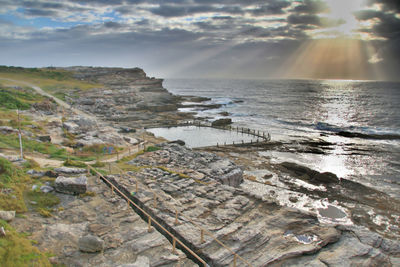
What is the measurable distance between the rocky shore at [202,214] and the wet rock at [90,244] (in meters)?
0.04

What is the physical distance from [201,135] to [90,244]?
4304cm

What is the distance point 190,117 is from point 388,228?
5552 cm

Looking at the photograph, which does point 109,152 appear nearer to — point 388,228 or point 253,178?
point 253,178

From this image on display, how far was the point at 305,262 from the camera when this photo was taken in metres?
13.0

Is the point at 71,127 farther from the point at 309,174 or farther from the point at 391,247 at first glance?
the point at 391,247

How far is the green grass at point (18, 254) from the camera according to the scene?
28.0 ft

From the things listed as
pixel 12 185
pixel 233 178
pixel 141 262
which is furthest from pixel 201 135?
pixel 141 262

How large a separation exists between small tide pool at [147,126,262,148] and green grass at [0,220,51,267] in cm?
3519

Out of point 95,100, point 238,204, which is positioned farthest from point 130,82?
point 238,204

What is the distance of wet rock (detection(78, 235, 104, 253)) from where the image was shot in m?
10.6

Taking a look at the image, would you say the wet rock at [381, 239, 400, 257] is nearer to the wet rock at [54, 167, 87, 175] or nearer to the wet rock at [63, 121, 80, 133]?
the wet rock at [54, 167, 87, 175]

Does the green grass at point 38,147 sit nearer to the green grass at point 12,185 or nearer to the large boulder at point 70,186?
the green grass at point 12,185

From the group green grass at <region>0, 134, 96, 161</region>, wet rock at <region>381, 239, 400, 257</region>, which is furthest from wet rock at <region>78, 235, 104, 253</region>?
wet rock at <region>381, 239, 400, 257</region>

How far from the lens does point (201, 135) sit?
5322 cm
